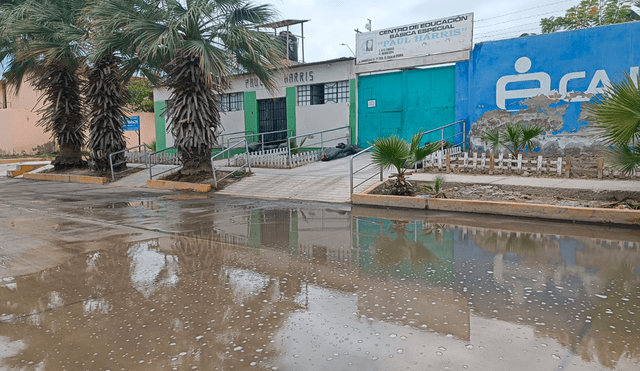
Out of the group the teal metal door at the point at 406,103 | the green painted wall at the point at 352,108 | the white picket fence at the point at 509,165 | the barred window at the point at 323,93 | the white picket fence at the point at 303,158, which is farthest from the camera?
the barred window at the point at 323,93

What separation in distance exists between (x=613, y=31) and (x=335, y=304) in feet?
46.3

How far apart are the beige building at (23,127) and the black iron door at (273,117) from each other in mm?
14326

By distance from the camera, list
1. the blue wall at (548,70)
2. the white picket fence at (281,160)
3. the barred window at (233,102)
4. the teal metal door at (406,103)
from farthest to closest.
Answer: the barred window at (233,102) < the teal metal door at (406,103) < the white picket fence at (281,160) < the blue wall at (548,70)

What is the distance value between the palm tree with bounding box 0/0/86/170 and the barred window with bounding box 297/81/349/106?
888 cm

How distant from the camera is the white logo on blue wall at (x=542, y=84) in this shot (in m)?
14.6

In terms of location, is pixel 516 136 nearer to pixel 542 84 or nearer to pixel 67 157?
pixel 542 84

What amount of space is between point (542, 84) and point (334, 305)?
1373 centimetres

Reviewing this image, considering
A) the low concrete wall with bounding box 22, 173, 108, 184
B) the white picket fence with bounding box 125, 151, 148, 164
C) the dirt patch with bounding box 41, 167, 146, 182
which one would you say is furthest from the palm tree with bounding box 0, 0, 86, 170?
the white picket fence with bounding box 125, 151, 148, 164

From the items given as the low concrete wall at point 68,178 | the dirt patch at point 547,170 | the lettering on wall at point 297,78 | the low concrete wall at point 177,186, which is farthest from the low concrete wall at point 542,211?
the low concrete wall at point 68,178

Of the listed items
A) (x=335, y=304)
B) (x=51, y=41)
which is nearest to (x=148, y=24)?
(x=51, y=41)

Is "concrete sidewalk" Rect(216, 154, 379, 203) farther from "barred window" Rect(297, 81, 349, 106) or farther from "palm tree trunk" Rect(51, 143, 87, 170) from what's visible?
"palm tree trunk" Rect(51, 143, 87, 170)

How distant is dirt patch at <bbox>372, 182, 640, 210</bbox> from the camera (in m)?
9.16

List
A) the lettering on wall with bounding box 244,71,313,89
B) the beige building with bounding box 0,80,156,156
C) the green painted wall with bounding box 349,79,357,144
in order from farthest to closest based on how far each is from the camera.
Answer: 1. the beige building with bounding box 0,80,156,156
2. the lettering on wall with bounding box 244,71,313,89
3. the green painted wall with bounding box 349,79,357,144

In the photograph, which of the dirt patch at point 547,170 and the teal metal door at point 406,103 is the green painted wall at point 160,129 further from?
the dirt patch at point 547,170
